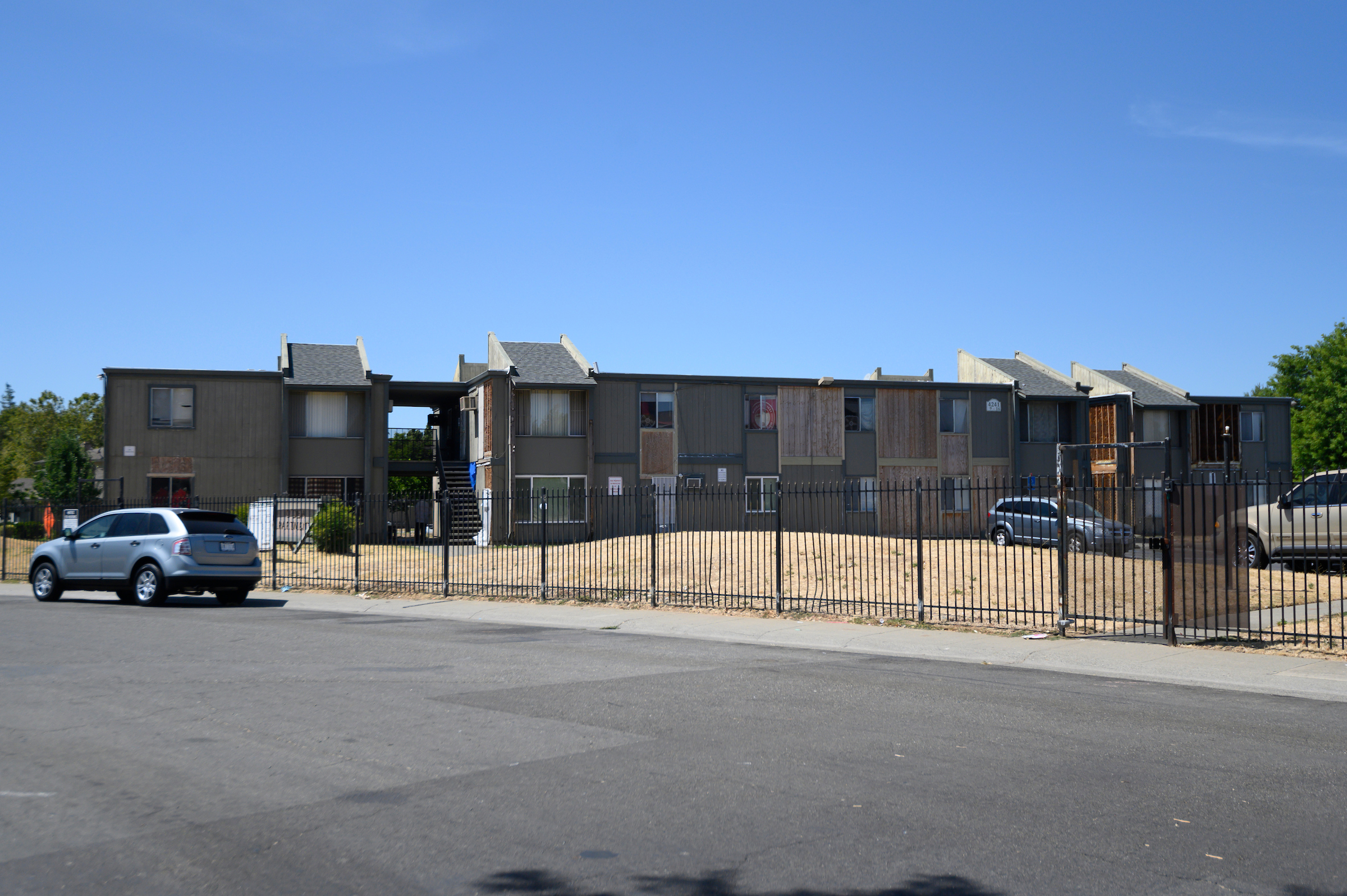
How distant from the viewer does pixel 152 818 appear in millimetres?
5387

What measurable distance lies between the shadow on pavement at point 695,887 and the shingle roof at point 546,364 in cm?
3442

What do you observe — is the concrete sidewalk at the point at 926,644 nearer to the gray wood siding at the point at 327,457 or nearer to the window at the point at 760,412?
the gray wood siding at the point at 327,457

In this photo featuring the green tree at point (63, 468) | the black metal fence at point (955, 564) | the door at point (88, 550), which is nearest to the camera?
the black metal fence at point (955, 564)

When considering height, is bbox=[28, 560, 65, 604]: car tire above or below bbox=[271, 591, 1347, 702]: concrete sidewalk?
above

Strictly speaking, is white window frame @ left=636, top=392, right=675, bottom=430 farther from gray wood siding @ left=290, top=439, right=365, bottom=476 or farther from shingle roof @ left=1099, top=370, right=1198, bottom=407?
shingle roof @ left=1099, top=370, right=1198, bottom=407

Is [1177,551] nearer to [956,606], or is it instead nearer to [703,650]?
[956,606]

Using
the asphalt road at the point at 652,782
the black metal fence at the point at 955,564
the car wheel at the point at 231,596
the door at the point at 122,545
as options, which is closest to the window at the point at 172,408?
the black metal fence at the point at 955,564

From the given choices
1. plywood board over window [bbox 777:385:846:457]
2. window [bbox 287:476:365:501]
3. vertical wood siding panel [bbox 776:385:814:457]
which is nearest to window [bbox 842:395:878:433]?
plywood board over window [bbox 777:385:846:457]

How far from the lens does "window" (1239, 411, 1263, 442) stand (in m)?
46.8

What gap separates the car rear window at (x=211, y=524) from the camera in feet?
60.0

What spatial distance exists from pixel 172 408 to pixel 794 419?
2244cm

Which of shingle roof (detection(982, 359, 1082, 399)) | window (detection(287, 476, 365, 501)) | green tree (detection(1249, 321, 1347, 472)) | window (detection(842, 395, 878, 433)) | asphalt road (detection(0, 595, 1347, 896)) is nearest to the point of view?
asphalt road (detection(0, 595, 1347, 896))

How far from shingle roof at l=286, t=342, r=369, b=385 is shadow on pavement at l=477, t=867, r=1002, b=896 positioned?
37.1 m

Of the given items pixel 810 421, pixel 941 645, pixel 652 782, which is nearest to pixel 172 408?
pixel 810 421
